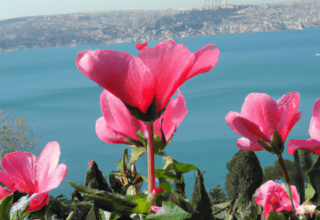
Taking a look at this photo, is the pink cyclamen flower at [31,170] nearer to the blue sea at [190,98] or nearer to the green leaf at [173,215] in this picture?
the green leaf at [173,215]

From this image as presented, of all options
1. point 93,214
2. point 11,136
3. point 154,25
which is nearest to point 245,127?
point 93,214

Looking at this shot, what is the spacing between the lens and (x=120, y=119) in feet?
0.82

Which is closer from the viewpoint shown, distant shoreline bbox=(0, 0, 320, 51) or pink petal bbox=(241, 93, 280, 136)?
pink petal bbox=(241, 93, 280, 136)

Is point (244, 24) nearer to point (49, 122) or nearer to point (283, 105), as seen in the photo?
point (49, 122)

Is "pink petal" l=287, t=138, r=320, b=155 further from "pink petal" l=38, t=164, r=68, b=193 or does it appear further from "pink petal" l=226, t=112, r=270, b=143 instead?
"pink petal" l=38, t=164, r=68, b=193

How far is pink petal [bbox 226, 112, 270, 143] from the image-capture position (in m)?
0.21

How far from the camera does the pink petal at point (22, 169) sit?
23cm

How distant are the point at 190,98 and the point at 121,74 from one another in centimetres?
1491

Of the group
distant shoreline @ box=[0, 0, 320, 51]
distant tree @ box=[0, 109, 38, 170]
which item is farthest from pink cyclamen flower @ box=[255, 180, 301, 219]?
distant shoreline @ box=[0, 0, 320, 51]

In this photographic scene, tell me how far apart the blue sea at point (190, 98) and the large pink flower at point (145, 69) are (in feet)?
15.7

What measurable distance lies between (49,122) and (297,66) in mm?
14791

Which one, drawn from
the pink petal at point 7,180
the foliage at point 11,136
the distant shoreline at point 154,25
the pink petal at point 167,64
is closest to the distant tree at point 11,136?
the foliage at point 11,136

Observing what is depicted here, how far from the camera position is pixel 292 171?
24cm

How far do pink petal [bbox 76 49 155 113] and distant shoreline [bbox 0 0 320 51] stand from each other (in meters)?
26.8
